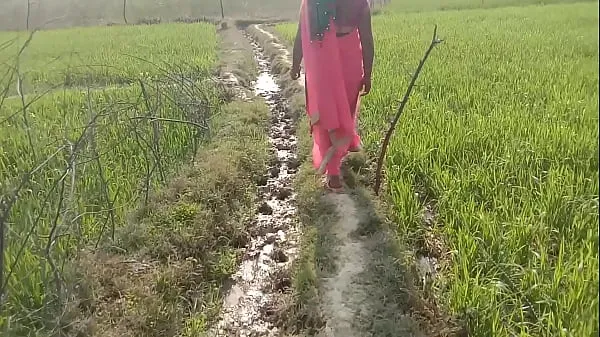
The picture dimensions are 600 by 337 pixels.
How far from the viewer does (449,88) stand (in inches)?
217

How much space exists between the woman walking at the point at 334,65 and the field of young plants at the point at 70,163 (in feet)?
3.02

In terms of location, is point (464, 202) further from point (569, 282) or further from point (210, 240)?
point (210, 240)

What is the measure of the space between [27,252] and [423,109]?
11.0ft

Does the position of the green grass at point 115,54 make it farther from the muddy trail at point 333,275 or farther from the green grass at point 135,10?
the green grass at point 135,10

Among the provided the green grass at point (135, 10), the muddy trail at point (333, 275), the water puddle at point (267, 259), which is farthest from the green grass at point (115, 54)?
the green grass at point (135, 10)

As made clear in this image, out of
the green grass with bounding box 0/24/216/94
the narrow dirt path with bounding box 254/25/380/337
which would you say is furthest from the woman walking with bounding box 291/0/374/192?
the green grass with bounding box 0/24/216/94

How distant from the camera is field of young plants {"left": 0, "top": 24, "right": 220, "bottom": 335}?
2389 mm

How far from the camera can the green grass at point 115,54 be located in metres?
7.91

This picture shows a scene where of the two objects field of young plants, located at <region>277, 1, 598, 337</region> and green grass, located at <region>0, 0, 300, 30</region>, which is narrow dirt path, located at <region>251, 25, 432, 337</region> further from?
green grass, located at <region>0, 0, 300, 30</region>

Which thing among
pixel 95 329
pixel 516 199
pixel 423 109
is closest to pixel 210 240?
pixel 95 329

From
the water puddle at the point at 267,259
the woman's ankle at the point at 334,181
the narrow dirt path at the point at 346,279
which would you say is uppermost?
the woman's ankle at the point at 334,181

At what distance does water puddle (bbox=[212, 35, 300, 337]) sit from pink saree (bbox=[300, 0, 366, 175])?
0.52m

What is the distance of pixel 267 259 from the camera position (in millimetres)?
3223

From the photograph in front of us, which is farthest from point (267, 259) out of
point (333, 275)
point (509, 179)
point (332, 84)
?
point (509, 179)
